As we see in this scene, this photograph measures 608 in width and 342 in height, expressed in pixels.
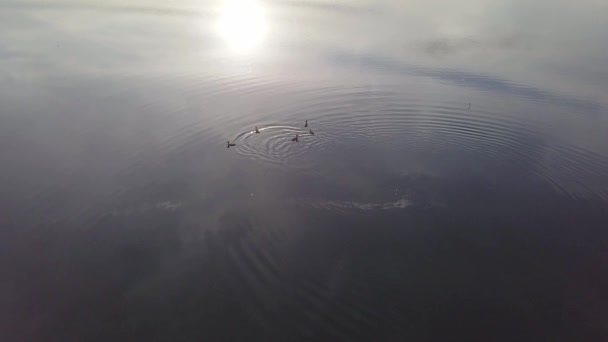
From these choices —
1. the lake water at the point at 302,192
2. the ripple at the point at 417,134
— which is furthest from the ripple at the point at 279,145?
the lake water at the point at 302,192

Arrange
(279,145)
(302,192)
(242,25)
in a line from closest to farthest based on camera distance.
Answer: (302,192) → (279,145) → (242,25)

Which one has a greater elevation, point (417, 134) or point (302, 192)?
point (417, 134)

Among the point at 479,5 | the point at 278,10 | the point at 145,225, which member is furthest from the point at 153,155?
the point at 479,5

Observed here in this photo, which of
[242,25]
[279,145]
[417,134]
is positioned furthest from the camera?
[242,25]

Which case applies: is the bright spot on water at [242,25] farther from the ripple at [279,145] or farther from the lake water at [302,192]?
the ripple at [279,145]

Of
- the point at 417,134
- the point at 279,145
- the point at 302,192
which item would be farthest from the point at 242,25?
the point at 302,192

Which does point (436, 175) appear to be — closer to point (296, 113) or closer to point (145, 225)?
point (296, 113)

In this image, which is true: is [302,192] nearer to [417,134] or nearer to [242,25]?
[417,134]

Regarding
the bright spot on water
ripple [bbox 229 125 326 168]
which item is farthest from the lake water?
the bright spot on water
